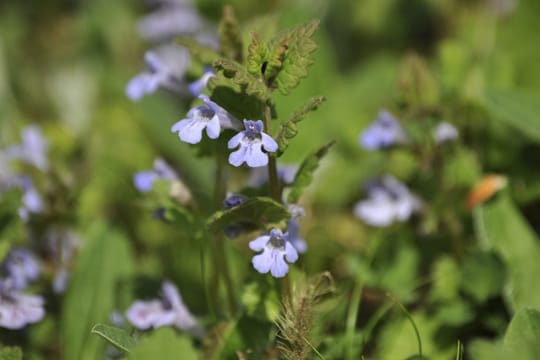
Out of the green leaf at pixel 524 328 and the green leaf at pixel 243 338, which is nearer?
the green leaf at pixel 524 328

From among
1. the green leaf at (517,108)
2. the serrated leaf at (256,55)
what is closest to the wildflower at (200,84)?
the serrated leaf at (256,55)

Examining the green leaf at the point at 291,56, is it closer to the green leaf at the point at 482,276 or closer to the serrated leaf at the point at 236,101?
the serrated leaf at the point at 236,101

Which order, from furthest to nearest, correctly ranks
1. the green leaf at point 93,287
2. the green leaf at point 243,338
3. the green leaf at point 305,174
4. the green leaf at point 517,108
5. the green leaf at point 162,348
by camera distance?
1. the green leaf at point 517,108
2. the green leaf at point 93,287
3. the green leaf at point 243,338
4. the green leaf at point 305,174
5. the green leaf at point 162,348

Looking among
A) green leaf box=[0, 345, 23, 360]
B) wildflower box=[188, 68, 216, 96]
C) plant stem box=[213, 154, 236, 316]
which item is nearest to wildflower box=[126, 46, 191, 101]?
wildflower box=[188, 68, 216, 96]

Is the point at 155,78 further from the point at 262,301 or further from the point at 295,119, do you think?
the point at 262,301

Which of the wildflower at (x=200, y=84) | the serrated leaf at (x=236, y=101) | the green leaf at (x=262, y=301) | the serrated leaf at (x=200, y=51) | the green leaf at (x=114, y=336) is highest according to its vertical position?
the serrated leaf at (x=200, y=51)

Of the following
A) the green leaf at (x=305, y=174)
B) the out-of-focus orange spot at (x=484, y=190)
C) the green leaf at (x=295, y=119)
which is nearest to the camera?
the green leaf at (x=295, y=119)

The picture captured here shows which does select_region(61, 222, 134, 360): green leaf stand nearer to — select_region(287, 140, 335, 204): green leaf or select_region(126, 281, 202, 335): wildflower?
select_region(126, 281, 202, 335): wildflower

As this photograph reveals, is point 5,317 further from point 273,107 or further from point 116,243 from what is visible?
point 273,107
